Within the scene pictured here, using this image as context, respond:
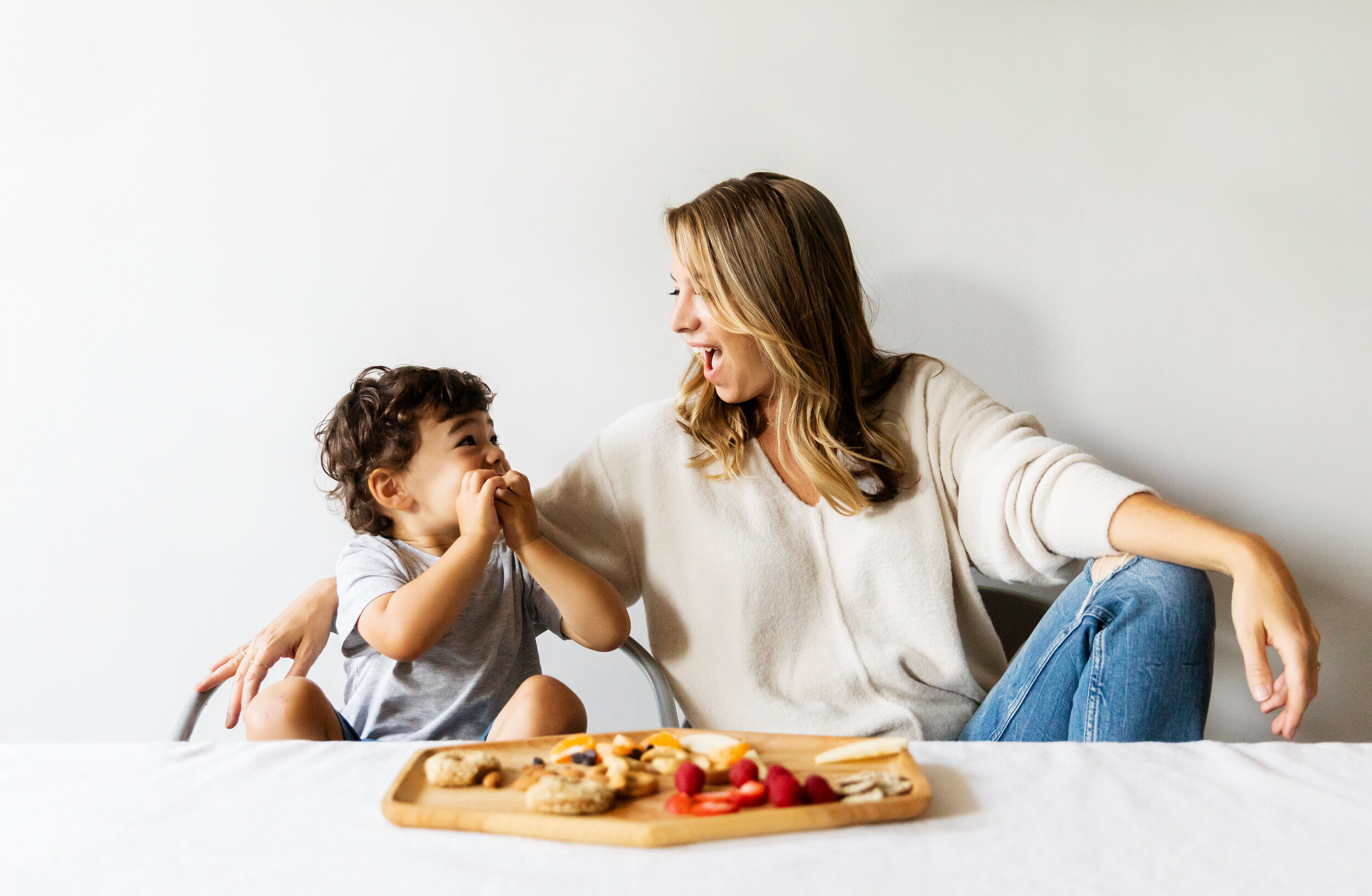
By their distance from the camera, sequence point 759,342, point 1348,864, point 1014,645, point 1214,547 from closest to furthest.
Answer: point 1348,864 → point 1214,547 → point 759,342 → point 1014,645

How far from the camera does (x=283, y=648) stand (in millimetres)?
1214

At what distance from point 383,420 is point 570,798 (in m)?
0.76

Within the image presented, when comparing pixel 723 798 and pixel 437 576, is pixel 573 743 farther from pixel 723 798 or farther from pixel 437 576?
pixel 437 576

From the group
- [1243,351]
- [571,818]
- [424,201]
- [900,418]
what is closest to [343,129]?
[424,201]

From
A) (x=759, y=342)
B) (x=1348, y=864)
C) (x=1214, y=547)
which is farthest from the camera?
(x=759, y=342)

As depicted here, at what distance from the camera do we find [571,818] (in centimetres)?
66

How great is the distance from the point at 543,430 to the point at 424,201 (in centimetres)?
41

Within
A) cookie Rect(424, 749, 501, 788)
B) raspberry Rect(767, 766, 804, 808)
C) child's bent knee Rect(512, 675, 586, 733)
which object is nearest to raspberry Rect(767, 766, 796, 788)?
raspberry Rect(767, 766, 804, 808)

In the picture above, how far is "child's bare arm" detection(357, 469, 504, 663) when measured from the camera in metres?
1.15

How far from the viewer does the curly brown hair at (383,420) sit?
50.8 inches

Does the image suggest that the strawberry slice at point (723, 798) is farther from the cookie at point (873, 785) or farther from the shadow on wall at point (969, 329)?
the shadow on wall at point (969, 329)

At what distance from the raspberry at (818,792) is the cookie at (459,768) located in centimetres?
26

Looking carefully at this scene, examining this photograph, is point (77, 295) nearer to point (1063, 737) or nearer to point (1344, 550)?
point (1063, 737)

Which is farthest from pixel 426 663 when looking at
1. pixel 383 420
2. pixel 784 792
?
pixel 784 792
